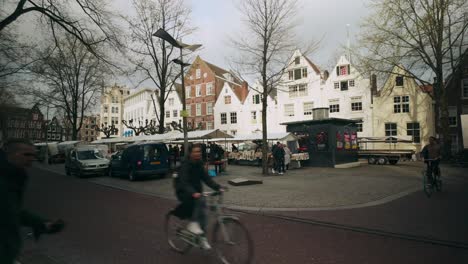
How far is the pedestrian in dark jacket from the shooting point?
2318mm

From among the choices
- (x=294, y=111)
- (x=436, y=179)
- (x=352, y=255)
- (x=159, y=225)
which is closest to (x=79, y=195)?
(x=159, y=225)

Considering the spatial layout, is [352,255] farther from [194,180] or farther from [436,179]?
[436,179]

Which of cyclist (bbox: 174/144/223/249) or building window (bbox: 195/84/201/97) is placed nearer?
cyclist (bbox: 174/144/223/249)

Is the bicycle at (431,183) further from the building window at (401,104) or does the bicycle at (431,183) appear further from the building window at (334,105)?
the building window at (334,105)

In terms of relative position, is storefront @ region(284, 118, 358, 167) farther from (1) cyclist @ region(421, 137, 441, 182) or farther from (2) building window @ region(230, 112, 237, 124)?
(2) building window @ region(230, 112, 237, 124)

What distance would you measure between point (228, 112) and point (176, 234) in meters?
41.3

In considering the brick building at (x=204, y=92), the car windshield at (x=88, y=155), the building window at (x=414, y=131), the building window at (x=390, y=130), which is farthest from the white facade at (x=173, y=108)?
the building window at (x=414, y=131)

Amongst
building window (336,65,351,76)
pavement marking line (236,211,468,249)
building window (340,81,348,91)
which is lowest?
pavement marking line (236,211,468,249)

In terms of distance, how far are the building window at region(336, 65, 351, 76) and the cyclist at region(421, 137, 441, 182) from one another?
27.2 meters

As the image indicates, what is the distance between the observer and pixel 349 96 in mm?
35188

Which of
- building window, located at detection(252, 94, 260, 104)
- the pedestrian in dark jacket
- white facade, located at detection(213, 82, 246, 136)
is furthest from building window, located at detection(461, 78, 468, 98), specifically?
the pedestrian in dark jacket

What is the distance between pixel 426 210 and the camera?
7.83 meters

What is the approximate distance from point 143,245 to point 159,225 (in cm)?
145

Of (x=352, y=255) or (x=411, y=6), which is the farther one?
(x=411, y=6)
